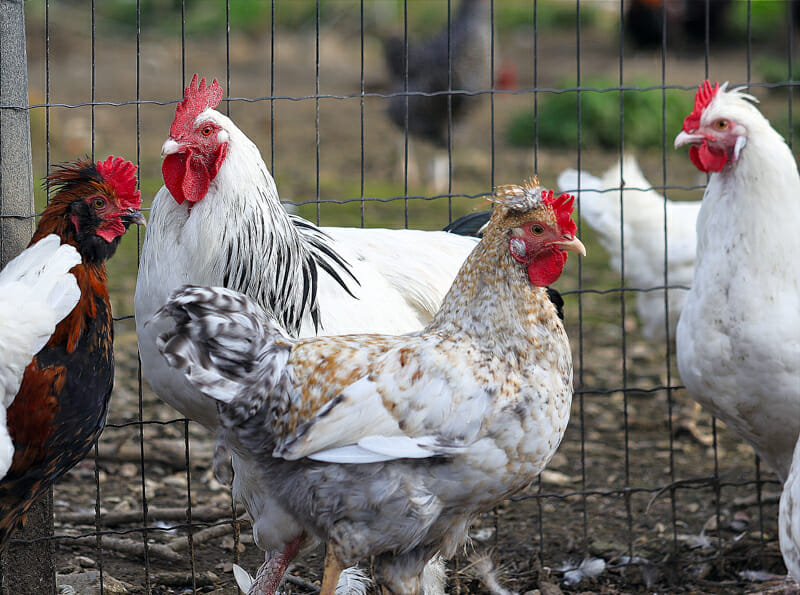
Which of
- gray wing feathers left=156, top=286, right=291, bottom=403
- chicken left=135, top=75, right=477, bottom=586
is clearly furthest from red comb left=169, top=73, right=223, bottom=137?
gray wing feathers left=156, top=286, right=291, bottom=403

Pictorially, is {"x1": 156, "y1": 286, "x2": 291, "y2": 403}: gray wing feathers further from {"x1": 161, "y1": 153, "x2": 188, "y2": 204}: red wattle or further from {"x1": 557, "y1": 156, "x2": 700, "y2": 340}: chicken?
{"x1": 557, "y1": 156, "x2": 700, "y2": 340}: chicken

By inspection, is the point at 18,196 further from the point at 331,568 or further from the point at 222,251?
the point at 331,568

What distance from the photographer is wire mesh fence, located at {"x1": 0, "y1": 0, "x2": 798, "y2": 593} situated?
4320mm

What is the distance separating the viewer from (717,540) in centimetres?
459

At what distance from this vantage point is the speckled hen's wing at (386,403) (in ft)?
9.53

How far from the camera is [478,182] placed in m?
12.0

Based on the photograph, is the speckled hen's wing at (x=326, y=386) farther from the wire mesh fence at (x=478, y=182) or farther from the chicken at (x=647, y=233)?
the chicken at (x=647, y=233)

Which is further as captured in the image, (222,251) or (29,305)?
(222,251)

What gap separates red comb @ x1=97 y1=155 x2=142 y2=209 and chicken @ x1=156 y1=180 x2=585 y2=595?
77 cm

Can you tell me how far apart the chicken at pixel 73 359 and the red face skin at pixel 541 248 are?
1.40 metres

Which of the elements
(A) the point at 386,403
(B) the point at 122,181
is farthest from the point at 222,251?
(A) the point at 386,403

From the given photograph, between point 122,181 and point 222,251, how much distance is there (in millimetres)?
499

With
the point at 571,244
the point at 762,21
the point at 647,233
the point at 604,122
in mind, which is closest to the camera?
the point at 571,244

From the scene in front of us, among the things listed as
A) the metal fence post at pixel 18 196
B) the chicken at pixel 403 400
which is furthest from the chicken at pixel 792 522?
the metal fence post at pixel 18 196
